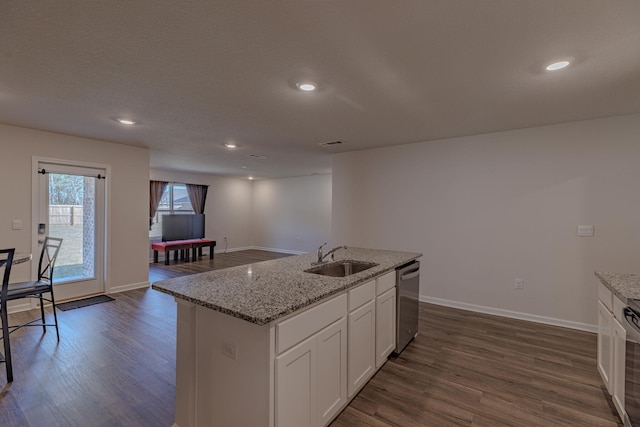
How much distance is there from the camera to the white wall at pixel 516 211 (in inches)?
129

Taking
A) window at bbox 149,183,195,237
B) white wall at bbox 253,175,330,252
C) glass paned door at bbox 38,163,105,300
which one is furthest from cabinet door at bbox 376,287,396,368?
window at bbox 149,183,195,237

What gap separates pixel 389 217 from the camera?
15.5 feet

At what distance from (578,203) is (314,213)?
598cm

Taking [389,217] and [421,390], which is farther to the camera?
[389,217]

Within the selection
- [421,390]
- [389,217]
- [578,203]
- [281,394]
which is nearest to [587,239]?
[578,203]

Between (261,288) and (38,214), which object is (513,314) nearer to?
(261,288)

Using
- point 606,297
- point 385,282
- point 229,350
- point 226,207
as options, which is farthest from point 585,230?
point 226,207

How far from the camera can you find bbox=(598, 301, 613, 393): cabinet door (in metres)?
2.00

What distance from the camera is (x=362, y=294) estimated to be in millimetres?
2191

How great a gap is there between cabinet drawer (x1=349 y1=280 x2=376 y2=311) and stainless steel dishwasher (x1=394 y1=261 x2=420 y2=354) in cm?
50

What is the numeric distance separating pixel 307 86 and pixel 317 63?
38cm

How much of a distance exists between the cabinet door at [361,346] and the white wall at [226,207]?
7.31 meters

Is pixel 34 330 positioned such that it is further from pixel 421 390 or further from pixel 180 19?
pixel 421 390

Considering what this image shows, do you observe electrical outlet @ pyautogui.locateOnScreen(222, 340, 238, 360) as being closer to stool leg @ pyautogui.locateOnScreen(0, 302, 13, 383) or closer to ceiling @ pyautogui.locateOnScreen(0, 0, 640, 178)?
ceiling @ pyautogui.locateOnScreen(0, 0, 640, 178)
